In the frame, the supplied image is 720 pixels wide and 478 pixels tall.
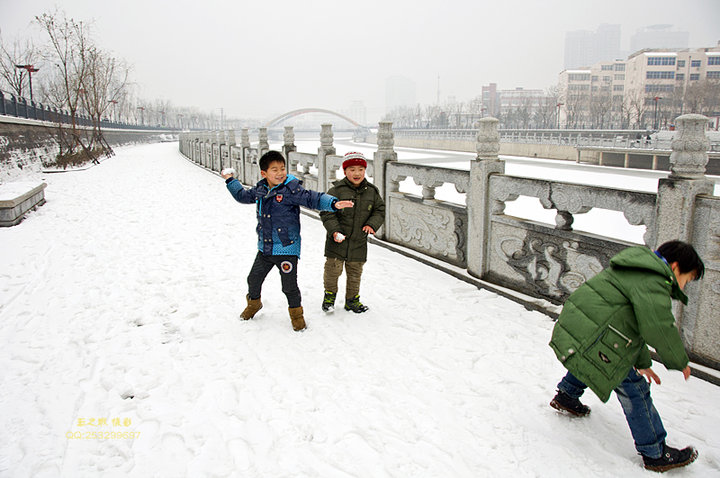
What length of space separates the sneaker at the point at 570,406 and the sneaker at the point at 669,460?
0.44m

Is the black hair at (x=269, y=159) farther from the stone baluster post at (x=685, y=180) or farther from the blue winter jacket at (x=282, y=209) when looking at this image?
the stone baluster post at (x=685, y=180)

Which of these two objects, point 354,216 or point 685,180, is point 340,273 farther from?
point 685,180

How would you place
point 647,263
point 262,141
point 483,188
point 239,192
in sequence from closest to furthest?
point 647,263 < point 239,192 < point 483,188 < point 262,141

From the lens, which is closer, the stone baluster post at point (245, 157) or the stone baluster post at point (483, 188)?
the stone baluster post at point (483, 188)

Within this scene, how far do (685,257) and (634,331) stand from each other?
43 cm

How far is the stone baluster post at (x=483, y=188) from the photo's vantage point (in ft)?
16.5

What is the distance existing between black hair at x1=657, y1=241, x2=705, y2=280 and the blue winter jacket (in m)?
2.41

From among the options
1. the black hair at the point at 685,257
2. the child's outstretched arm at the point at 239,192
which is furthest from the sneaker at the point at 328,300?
the black hair at the point at 685,257

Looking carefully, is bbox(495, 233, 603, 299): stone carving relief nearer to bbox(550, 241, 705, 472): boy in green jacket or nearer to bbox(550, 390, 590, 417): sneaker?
bbox(550, 390, 590, 417): sneaker

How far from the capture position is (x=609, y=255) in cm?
390

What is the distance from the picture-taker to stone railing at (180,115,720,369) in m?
3.35

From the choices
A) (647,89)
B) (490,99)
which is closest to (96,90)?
A: (647,89)

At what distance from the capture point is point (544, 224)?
4.46 meters

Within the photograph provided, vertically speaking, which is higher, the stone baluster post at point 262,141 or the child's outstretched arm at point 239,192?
the stone baluster post at point 262,141
